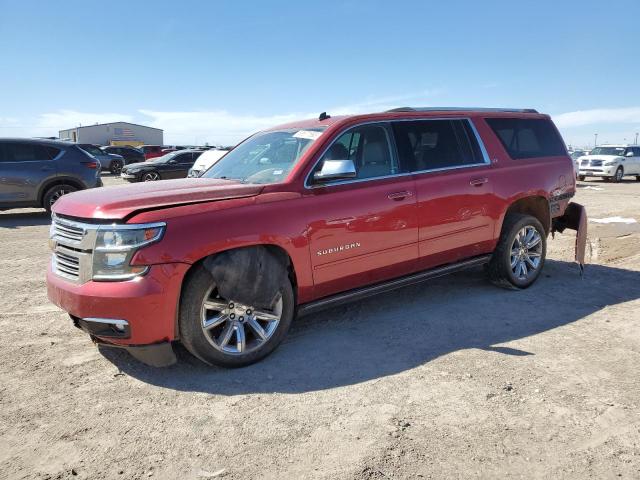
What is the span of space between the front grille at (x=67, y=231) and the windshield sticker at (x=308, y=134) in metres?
1.94

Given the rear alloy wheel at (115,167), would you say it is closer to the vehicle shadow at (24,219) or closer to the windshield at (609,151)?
the vehicle shadow at (24,219)

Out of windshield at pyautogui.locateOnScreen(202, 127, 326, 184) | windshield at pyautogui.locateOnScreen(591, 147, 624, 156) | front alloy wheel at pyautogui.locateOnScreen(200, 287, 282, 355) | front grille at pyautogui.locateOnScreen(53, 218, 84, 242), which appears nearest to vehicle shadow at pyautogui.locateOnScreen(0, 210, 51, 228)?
windshield at pyautogui.locateOnScreen(202, 127, 326, 184)

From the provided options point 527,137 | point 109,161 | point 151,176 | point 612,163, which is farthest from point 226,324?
point 109,161

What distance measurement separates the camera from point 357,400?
3.19 meters

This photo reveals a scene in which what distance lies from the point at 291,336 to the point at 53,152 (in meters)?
9.39

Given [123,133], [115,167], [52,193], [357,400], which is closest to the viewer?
[357,400]

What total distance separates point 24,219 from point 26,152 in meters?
1.55

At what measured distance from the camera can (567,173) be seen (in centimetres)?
602

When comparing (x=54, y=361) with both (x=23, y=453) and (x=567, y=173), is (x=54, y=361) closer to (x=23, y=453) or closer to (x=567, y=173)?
(x=23, y=453)

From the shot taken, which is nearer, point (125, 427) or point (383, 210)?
point (125, 427)

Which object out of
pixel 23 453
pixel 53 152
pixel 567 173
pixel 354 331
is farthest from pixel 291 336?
pixel 53 152

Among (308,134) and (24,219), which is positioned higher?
(308,134)

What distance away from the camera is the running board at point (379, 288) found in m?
4.02

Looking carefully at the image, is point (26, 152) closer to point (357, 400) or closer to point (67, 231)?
point (67, 231)
